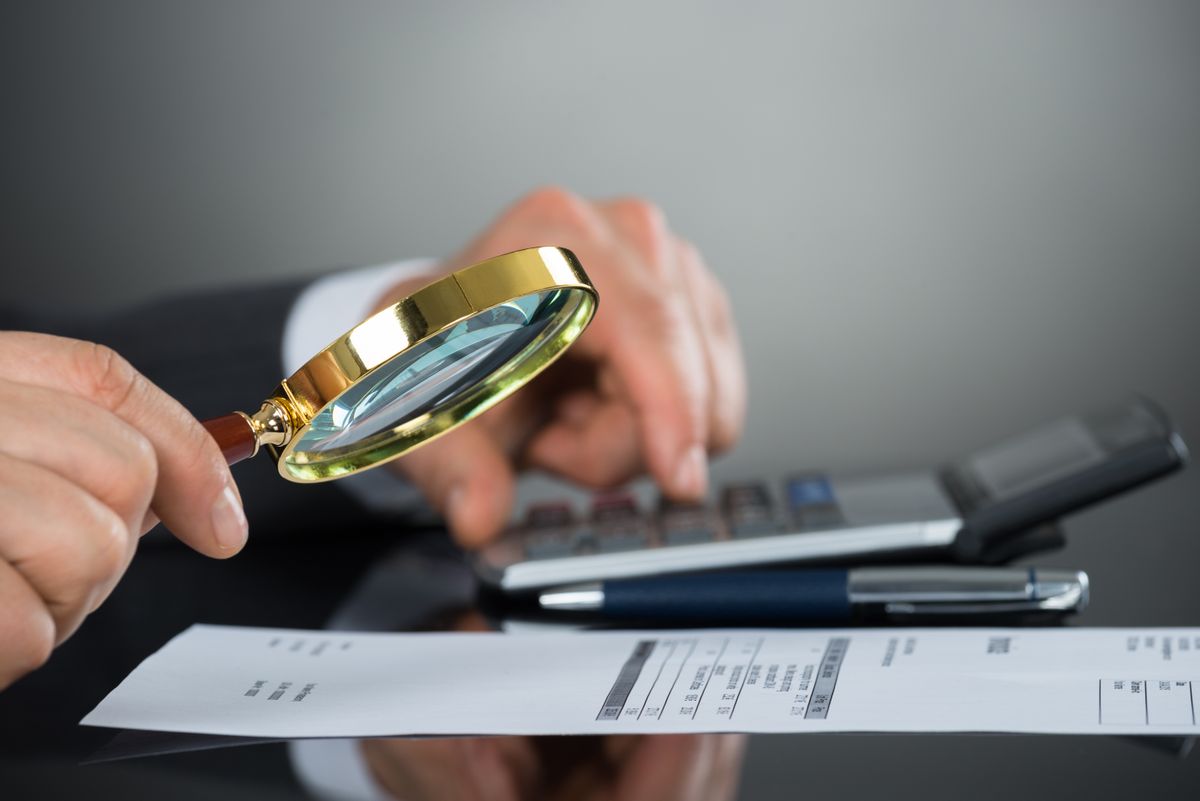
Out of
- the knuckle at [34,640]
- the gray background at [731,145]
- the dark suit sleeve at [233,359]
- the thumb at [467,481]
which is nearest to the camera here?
the knuckle at [34,640]

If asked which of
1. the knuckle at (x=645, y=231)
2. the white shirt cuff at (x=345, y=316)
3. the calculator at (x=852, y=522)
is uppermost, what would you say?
the white shirt cuff at (x=345, y=316)

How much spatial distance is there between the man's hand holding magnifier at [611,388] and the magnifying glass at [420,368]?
0.84 ft

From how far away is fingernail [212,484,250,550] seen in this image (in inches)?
21.3

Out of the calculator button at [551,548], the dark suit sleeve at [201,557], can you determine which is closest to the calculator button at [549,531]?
the calculator button at [551,548]

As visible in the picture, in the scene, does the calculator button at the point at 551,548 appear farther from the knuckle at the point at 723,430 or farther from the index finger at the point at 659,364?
the knuckle at the point at 723,430

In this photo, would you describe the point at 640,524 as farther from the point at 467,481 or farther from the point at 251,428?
the point at 251,428

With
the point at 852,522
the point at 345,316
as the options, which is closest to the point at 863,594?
the point at 852,522

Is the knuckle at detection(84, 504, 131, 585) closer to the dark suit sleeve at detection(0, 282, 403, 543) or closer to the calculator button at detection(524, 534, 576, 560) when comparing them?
the calculator button at detection(524, 534, 576, 560)

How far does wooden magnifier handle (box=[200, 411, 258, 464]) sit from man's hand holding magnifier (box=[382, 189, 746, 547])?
354 millimetres

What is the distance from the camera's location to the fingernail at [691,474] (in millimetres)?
921

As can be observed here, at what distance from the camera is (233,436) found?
551 millimetres

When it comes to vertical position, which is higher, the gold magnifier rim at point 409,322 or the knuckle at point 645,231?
the gold magnifier rim at point 409,322

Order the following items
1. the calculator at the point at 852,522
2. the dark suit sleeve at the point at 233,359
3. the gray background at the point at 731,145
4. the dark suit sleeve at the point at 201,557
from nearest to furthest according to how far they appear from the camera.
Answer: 1. the dark suit sleeve at the point at 201,557
2. the calculator at the point at 852,522
3. the dark suit sleeve at the point at 233,359
4. the gray background at the point at 731,145

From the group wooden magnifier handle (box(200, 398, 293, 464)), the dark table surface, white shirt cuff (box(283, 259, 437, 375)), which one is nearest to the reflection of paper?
the dark table surface
